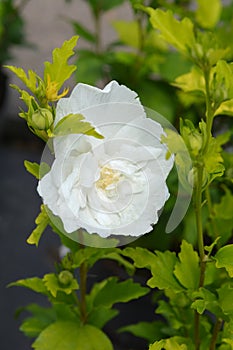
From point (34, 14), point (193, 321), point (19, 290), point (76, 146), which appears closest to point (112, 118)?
point (76, 146)

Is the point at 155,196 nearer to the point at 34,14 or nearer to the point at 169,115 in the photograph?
the point at 169,115

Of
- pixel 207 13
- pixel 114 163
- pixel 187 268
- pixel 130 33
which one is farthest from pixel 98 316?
pixel 130 33

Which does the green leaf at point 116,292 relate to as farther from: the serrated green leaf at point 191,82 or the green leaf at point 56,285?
the serrated green leaf at point 191,82

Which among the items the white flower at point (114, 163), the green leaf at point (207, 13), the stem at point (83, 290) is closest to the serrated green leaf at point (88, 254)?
the stem at point (83, 290)

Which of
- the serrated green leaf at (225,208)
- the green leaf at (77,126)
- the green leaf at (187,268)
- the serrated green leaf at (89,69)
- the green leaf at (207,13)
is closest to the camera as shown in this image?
the green leaf at (77,126)

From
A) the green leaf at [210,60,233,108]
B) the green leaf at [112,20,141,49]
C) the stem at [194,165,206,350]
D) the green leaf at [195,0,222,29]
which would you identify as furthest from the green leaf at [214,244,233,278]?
the green leaf at [112,20,141,49]

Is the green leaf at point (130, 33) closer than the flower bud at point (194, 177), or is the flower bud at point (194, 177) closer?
the flower bud at point (194, 177)

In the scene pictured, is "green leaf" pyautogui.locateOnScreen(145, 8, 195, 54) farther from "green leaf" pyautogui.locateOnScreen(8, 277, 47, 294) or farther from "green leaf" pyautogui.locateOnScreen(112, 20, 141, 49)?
"green leaf" pyautogui.locateOnScreen(112, 20, 141, 49)
